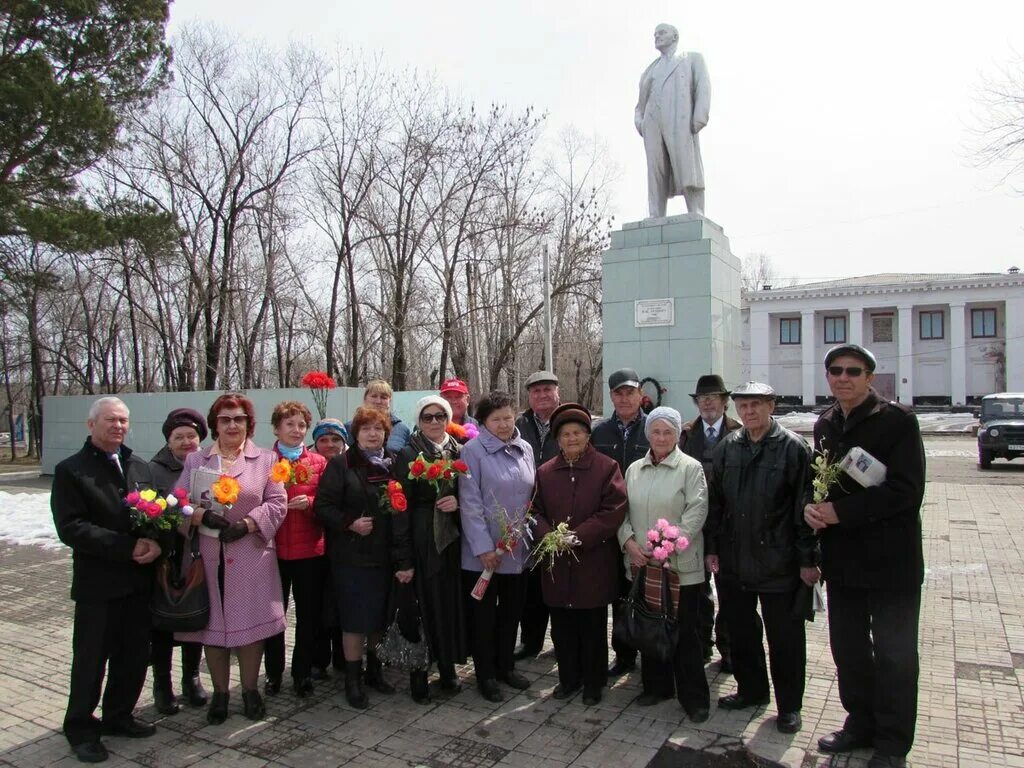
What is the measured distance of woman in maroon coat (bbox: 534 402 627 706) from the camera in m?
3.87

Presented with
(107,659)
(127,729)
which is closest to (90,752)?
(127,729)

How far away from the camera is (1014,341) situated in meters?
47.1

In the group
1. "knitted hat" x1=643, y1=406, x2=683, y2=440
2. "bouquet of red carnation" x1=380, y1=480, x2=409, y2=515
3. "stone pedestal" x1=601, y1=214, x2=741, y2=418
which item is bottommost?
"bouquet of red carnation" x1=380, y1=480, x2=409, y2=515

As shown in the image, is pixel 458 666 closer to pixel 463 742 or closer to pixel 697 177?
pixel 463 742

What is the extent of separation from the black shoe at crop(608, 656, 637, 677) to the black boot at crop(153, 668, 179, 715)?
7.88 ft

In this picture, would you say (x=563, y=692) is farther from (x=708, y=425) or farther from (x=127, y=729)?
(x=127, y=729)

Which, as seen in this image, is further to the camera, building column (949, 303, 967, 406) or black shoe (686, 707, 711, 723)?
building column (949, 303, 967, 406)

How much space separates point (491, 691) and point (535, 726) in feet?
1.35

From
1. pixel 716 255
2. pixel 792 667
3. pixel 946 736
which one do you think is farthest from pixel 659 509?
pixel 716 255

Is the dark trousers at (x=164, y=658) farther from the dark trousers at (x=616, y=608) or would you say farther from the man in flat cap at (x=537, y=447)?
the dark trousers at (x=616, y=608)

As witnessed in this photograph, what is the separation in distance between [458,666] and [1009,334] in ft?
176

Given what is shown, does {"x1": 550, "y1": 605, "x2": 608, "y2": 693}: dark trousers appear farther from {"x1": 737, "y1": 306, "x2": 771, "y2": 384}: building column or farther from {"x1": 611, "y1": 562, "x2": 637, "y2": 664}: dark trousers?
{"x1": 737, "y1": 306, "x2": 771, "y2": 384}: building column

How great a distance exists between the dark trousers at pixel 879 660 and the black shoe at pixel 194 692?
3.28 m

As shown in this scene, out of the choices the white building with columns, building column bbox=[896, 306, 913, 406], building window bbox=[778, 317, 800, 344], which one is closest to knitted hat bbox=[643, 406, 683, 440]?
the white building with columns
